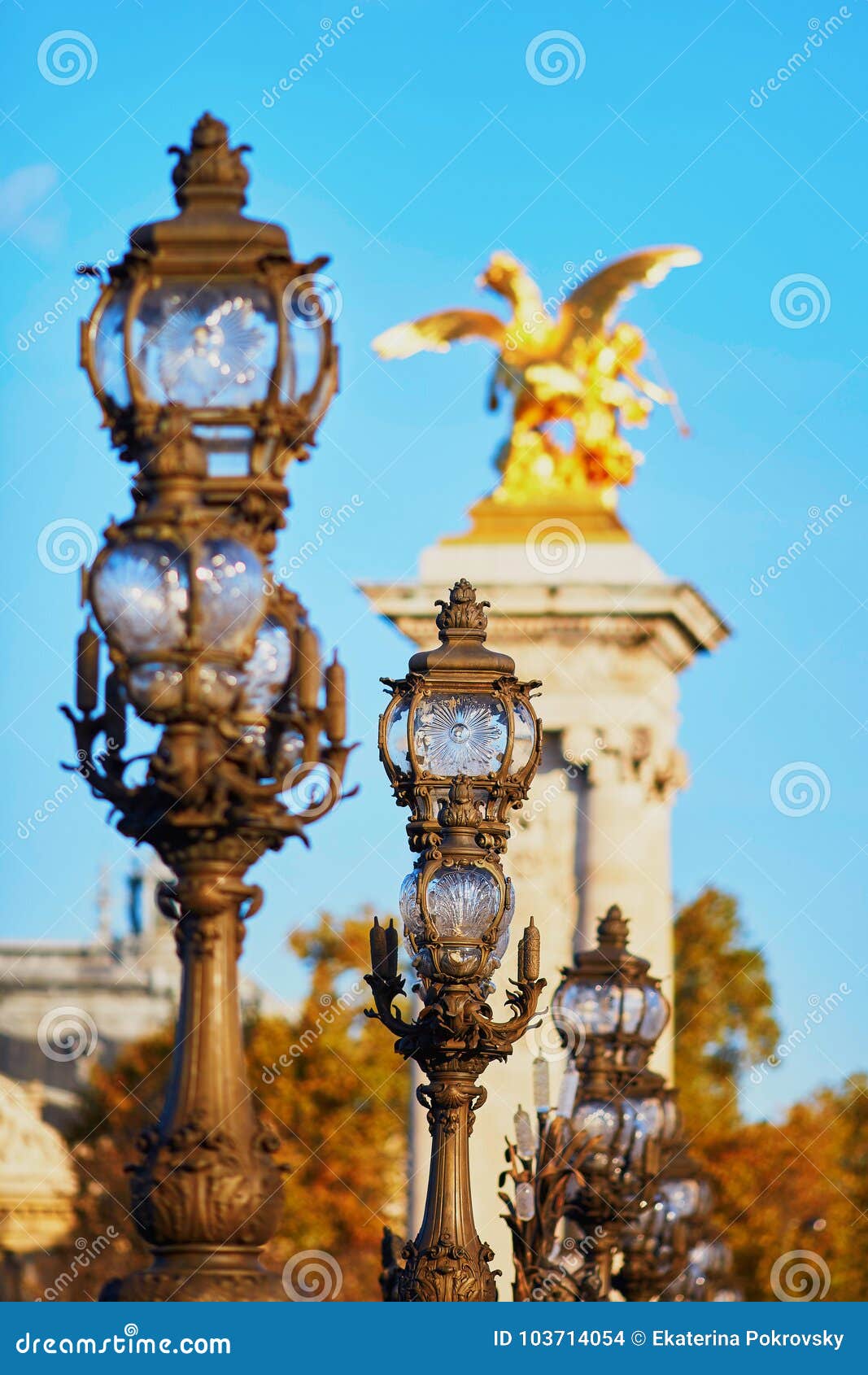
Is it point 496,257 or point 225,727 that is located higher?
point 496,257

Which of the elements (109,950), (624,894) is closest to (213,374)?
(624,894)

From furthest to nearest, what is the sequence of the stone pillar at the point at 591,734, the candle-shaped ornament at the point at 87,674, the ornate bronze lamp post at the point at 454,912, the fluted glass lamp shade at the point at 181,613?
the stone pillar at the point at 591,734 → the ornate bronze lamp post at the point at 454,912 → the candle-shaped ornament at the point at 87,674 → the fluted glass lamp shade at the point at 181,613

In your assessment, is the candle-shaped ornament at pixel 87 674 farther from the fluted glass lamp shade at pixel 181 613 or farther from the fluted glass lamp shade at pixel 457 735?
the fluted glass lamp shade at pixel 457 735

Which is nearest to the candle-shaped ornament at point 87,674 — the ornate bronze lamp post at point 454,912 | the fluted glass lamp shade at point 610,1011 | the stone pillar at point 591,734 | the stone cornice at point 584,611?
the ornate bronze lamp post at point 454,912

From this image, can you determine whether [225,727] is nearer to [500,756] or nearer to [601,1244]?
[500,756]

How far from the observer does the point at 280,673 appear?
9273 millimetres

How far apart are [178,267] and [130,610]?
3.06ft

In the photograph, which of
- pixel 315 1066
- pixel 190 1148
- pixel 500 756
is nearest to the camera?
pixel 190 1148

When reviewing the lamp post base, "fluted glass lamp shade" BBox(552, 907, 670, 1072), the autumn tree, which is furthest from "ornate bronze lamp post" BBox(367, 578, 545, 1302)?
the autumn tree

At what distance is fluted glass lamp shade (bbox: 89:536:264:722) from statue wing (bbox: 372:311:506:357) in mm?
34105

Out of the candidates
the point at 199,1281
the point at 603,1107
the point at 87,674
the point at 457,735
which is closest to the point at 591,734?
the point at 603,1107

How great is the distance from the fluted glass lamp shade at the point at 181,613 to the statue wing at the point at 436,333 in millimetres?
34105

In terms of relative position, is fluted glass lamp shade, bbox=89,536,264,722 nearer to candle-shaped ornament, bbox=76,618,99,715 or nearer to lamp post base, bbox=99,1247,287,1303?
candle-shaped ornament, bbox=76,618,99,715

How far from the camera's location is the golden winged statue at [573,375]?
42.1 metres
